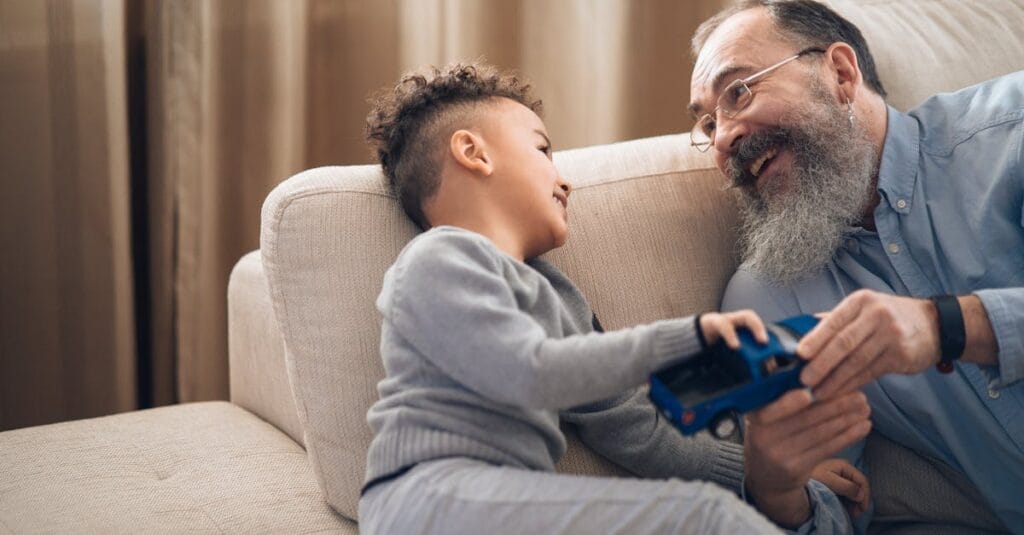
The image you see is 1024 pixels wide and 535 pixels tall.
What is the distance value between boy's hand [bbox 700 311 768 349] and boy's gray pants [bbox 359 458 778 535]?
16 cm

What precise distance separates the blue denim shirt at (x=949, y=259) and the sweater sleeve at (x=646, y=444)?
0.25 metres

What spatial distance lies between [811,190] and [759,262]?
15cm

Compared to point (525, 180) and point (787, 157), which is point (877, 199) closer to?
point (787, 157)

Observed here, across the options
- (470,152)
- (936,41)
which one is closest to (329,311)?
(470,152)

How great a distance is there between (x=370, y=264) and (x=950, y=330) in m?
0.74

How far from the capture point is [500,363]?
1.10 meters

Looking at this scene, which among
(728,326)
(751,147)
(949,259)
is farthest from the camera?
(751,147)

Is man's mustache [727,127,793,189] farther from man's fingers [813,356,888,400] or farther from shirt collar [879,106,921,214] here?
man's fingers [813,356,888,400]

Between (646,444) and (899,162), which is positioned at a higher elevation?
(899,162)

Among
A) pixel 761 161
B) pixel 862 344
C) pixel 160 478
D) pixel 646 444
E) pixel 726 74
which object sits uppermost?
pixel 726 74

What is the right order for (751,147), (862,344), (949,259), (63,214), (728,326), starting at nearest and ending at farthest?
(728,326) < (862,344) < (949,259) < (751,147) < (63,214)

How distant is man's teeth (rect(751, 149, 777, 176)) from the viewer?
1.61 m

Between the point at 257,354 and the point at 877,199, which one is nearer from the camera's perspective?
the point at 877,199

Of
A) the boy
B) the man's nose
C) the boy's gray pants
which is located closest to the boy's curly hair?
the boy
